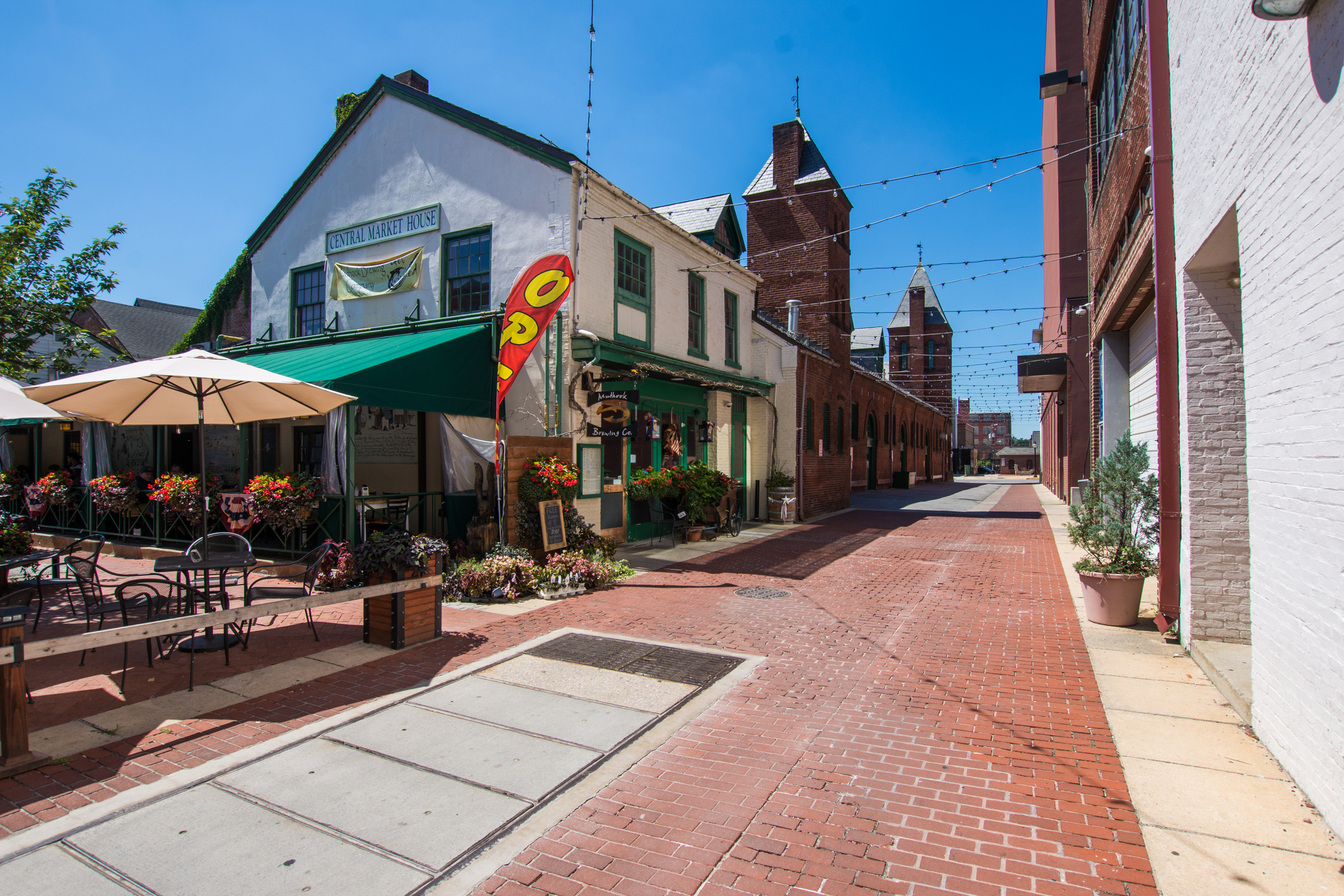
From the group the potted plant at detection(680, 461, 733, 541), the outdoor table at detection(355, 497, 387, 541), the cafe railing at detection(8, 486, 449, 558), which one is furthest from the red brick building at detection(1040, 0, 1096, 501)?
the outdoor table at detection(355, 497, 387, 541)

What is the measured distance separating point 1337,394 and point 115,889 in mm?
5800

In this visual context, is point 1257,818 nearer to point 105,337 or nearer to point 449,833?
Answer: point 449,833

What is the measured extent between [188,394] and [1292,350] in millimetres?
8643

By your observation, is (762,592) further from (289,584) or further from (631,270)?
(631,270)

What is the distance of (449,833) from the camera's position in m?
3.24

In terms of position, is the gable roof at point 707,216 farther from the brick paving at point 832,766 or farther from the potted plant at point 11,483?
the potted plant at point 11,483

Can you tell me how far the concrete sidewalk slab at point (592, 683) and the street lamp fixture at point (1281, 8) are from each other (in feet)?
16.8

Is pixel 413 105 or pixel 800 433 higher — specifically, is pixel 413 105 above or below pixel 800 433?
above

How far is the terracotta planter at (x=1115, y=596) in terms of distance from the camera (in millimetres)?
6949

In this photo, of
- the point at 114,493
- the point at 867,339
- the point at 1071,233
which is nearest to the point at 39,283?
the point at 114,493

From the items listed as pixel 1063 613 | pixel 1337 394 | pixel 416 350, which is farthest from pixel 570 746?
pixel 416 350

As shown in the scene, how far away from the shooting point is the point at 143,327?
90.7 ft

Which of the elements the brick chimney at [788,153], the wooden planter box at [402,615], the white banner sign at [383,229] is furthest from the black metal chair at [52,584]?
the brick chimney at [788,153]

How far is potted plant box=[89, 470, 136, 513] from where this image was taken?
11344mm
